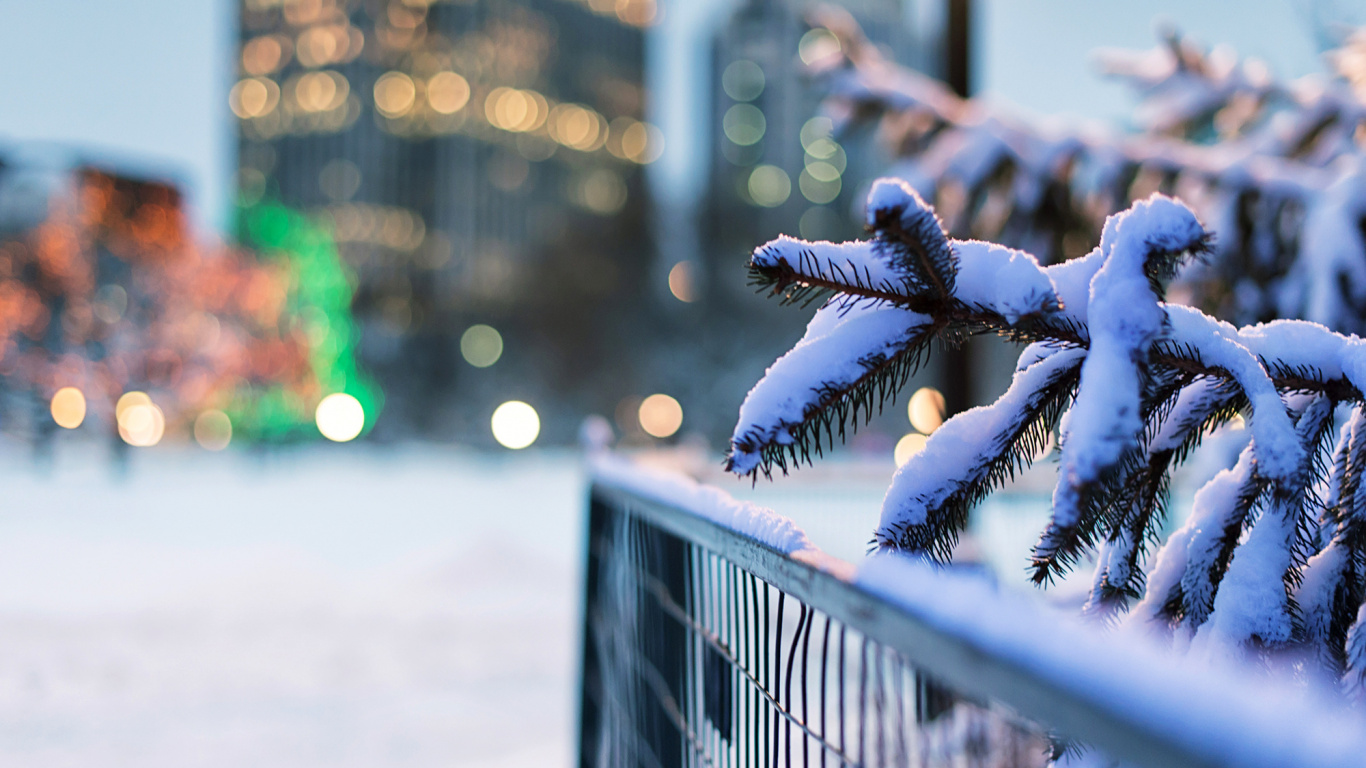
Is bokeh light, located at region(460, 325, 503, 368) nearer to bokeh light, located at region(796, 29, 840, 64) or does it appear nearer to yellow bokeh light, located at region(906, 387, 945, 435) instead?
yellow bokeh light, located at region(906, 387, 945, 435)

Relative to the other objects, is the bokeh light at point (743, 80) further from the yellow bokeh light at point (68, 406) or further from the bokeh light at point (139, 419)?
the yellow bokeh light at point (68, 406)

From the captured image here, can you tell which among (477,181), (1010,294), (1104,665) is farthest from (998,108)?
(477,181)

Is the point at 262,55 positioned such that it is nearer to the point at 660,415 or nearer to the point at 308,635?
the point at 660,415

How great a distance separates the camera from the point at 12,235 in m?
22.5

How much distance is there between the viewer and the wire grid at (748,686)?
100 centimetres

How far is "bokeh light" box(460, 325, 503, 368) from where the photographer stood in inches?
2394

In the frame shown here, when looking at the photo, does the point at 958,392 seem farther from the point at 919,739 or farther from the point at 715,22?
the point at 715,22

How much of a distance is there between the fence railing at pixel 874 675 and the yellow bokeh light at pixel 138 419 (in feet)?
74.3

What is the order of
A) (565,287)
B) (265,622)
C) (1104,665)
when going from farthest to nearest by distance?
(565,287) < (265,622) < (1104,665)

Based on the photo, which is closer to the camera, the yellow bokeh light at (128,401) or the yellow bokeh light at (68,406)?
the yellow bokeh light at (128,401)

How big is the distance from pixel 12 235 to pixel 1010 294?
26.6 metres

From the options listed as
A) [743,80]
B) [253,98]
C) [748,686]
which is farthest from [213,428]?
[743,80]

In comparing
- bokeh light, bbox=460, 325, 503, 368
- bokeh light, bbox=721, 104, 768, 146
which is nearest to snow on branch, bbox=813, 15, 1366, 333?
bokeh light, bbox=460, 325, 503, 368

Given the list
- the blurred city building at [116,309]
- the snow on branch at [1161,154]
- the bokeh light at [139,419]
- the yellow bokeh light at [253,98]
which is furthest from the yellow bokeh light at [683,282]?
the yellow bokeh light at [253,98]
